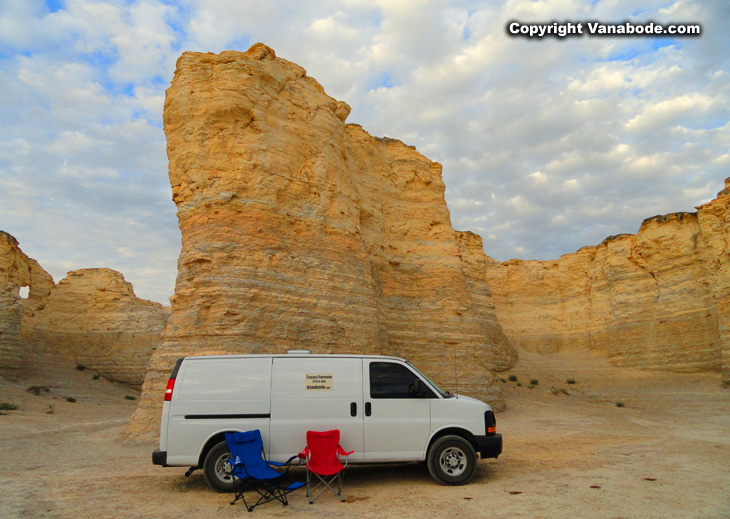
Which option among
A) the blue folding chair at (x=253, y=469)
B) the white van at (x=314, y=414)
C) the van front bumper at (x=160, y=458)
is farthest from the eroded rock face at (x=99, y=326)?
the blue folding chair at (x=253, y=469)

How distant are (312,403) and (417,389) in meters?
1.62

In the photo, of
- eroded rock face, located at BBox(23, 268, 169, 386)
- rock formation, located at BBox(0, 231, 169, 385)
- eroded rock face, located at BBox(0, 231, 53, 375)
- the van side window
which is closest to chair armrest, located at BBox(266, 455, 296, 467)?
the van side window

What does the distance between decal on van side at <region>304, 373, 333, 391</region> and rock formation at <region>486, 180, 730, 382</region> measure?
23222mm

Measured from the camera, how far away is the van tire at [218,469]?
6520 millimetres

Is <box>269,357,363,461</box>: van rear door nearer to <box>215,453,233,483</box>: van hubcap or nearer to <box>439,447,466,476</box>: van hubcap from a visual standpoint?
<box>215,453,233,483</box>: van hubcap

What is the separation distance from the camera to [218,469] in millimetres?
6559

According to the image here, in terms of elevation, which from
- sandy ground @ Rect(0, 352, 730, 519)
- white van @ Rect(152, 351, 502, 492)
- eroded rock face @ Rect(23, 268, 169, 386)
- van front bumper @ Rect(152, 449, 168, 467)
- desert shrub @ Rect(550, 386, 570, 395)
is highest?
eroded rock face @ Rect(23, 268, 169, 386)

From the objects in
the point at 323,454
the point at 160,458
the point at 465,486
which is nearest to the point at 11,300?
the point at 160,458

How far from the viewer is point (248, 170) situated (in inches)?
562

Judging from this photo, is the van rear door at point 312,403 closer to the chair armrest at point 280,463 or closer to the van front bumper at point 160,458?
the chair armrest at point 280,463

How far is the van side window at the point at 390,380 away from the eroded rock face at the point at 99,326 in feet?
81.7

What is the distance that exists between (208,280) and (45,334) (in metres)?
23.6

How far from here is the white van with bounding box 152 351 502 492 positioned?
21.7 ft

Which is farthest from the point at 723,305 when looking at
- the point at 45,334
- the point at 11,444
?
the point at 45,334
